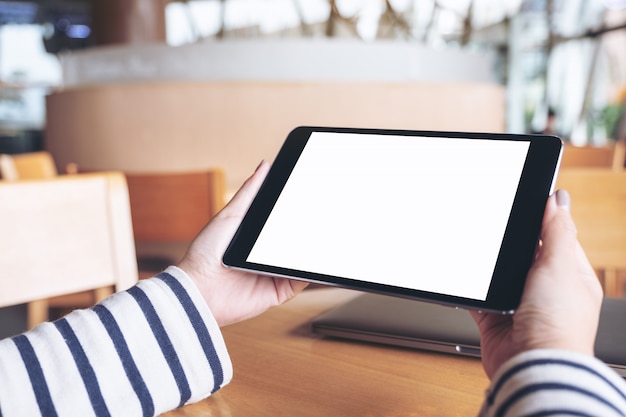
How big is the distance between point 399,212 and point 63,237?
2.23ft

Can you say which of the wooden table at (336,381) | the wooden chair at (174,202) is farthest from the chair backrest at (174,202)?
the wooden table at (336,381)

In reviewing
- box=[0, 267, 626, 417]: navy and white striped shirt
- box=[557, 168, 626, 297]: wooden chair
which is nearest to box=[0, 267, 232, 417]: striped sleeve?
box=[0, 267, 626, 417]: navy and white striped shirt

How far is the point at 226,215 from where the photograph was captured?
2.09ft

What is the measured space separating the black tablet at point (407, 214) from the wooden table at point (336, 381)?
0.29 ft

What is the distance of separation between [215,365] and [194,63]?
321 cm

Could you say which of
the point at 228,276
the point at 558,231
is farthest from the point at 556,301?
the point at 228,276

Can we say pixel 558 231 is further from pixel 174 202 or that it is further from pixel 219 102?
pixel 219 102

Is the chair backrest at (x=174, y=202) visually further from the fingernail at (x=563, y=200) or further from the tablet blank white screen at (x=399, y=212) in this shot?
the fingernail at (x=563, y=200)

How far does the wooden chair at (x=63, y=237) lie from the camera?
95cm

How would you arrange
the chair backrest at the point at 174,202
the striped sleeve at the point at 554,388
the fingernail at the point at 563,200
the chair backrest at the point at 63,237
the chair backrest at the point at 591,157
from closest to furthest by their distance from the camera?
the striped sleeve at the point at 554,388, the fingernail at the point at 563,200, the chair backrest at the point at 63,237, the chair backrest at the point at 174,202, the chair backrest at the point at 591,157

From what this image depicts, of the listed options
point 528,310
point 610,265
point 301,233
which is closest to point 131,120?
point 610,265

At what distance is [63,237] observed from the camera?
102cm

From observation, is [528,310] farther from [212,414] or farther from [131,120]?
[131,120]

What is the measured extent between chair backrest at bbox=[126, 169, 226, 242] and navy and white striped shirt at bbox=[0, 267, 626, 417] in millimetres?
1214
